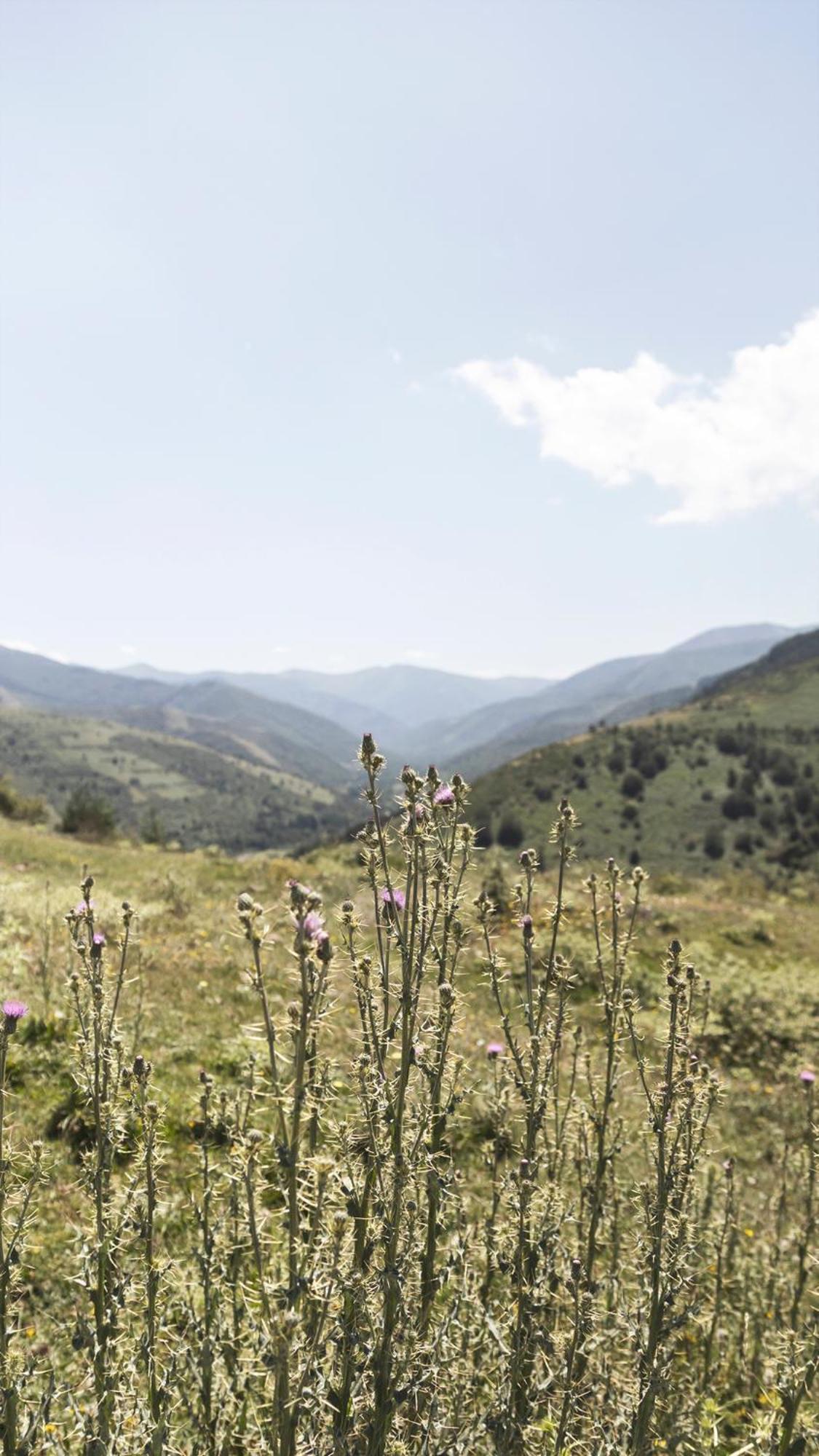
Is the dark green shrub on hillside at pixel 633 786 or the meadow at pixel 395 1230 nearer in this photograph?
the meadow at pixel 395 1230

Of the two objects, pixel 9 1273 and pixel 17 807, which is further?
pixel 17 807

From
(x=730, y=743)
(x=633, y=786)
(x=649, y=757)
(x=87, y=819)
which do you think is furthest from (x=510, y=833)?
(x=87, y=819)

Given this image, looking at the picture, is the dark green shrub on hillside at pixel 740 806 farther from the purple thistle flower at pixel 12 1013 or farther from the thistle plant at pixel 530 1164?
the purple thistle flower at pixel 12 1013

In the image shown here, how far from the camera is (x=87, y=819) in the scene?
2955 cm

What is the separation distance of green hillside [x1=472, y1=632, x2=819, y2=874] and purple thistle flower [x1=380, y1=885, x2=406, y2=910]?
5113 centimetres

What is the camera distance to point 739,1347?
435cm

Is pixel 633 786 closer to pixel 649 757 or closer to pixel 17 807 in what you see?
pixel 649 757

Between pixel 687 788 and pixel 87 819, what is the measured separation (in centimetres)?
6311

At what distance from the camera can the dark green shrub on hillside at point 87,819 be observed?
2883 cm

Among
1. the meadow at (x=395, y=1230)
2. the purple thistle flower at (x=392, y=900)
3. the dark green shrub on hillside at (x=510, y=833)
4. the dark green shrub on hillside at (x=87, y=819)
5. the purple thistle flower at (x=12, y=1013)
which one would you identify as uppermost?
the purple thistle flower at (x=392, y=900)

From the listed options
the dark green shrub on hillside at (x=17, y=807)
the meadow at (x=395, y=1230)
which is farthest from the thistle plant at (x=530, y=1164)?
the dark green shrub on hillside at (x=17, y=807)

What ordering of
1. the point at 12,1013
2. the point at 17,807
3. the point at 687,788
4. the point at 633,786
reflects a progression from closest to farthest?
1. the point at 12,1013
2. the point at 17,807
3. the point at 687,788
4. the point at 633,786

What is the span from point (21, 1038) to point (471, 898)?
230 inches

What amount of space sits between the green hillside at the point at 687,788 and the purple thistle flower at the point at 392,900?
2013 inches
